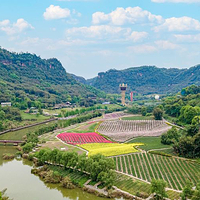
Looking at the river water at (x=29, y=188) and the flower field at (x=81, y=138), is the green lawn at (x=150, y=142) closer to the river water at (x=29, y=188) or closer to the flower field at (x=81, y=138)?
the flower field at (x=81, y=138)

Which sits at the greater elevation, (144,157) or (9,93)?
(9,93)

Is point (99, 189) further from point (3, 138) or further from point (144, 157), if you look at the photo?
point (3, 138)

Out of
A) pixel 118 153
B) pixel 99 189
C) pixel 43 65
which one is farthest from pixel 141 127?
pixel 43 65

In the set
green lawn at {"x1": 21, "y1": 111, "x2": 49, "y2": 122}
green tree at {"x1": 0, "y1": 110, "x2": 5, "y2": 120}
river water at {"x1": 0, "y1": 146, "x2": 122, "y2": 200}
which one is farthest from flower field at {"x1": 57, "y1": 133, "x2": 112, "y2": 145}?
green lawn at {"x1": 21, "y1": 111, "x2": 49, "y2": 122}

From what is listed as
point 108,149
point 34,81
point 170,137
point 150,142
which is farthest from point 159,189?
point 34,81

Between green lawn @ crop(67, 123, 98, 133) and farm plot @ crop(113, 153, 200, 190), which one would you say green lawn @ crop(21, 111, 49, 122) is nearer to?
green lawn @ crop(67, 123, 98, 133)

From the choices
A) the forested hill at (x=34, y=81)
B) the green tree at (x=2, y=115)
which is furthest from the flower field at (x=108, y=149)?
the forested hill at (x=34, y=81)
